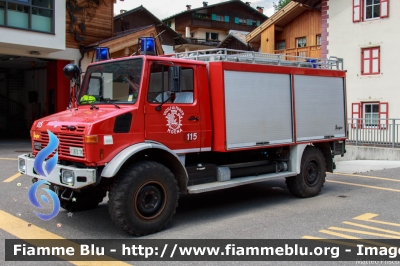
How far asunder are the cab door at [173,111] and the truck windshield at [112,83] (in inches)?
9.6

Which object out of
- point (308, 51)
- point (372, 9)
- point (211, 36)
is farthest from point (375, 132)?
point (211, 36)

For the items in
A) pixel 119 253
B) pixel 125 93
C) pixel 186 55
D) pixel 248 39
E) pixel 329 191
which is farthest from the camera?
pixel 248 39

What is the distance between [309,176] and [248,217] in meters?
2.37

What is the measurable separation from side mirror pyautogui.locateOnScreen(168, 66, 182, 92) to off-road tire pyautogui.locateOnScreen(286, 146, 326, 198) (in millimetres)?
3532

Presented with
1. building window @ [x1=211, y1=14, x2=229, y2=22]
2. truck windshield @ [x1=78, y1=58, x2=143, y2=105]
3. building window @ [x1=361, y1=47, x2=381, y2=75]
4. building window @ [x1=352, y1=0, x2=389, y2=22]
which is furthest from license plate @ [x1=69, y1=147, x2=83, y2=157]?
building window @ [x1=211, y1=14, x2=229, y2=22]

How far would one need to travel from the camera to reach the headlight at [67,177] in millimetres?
5750

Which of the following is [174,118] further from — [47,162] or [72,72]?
[47,162]

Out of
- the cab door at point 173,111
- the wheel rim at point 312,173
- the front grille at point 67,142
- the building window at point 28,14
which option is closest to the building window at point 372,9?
the building window at point 28,14

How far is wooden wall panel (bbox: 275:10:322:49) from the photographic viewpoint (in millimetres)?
27297

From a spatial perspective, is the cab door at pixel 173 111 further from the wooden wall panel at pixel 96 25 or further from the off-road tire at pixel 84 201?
the wooden wall panel at pixel 96 25

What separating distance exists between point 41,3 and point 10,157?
6662 millimetres

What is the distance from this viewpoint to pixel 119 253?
17.8ft

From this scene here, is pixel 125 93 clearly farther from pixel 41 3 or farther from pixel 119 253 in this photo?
pixel 41 3

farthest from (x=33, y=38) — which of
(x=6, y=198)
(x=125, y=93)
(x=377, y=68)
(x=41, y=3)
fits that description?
(x=377, y=68)
